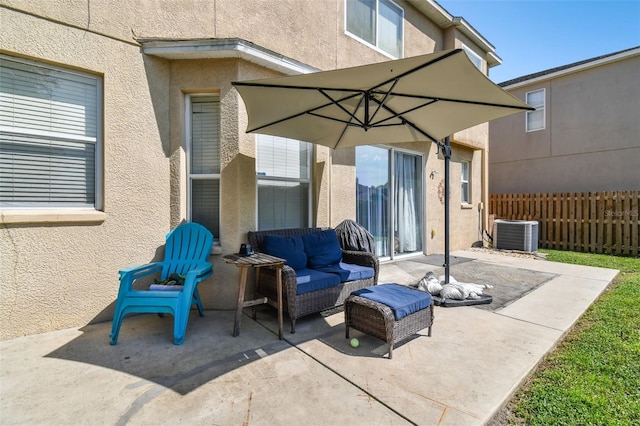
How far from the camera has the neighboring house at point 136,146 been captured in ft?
12.2

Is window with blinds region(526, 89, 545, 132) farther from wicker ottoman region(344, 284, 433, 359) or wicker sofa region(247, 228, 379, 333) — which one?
Answer: wicker ottoman region(344, 284, 433, 359)

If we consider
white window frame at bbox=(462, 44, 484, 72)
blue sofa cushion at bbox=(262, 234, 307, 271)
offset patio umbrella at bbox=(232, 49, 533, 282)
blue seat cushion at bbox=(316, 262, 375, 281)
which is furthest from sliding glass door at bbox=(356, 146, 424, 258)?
white window frame at bbox=(462, 44, 484, 72)

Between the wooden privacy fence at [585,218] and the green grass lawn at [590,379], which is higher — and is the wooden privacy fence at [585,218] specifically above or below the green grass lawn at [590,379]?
above

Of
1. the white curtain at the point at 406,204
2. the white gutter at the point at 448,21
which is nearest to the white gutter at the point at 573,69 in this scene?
the white gutter at the point at 448,21

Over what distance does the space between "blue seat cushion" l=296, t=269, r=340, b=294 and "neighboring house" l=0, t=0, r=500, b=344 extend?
4.05ft

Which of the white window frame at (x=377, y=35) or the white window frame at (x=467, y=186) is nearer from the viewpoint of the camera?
the white window frame at (x=377, y=35)

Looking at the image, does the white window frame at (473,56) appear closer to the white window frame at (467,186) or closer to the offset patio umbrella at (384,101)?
the white window frame at (467,186)

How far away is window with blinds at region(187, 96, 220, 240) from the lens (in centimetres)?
483

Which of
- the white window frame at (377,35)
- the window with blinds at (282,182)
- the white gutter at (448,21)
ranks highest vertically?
the white gutter at (448,21)

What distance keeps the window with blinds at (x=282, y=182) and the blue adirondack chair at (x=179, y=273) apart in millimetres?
1081

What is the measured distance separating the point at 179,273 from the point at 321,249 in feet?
6.73

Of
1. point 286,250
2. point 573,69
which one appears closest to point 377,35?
point 286,250

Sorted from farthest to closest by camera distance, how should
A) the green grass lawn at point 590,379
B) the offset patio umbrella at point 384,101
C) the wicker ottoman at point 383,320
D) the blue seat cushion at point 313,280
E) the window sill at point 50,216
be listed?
the blue seat cushion at point 313,280 → the window sill at point 50,216 → the wicker ottoman at point 383,320 → the offset patio umbrella at point 384,101 → the green grass lawn at point 590,379

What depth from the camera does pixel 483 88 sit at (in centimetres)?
307
